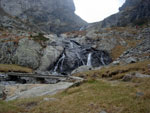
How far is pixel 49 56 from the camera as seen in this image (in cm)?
4047

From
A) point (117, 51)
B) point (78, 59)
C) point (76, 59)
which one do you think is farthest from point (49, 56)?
point (117, 51)

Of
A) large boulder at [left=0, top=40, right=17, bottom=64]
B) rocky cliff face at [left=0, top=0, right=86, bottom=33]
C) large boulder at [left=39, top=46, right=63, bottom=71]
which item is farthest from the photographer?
rocky cliff face at [left=0, top=0, right=86, bottom=33]

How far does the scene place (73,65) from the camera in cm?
3953

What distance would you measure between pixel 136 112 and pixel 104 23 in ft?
355

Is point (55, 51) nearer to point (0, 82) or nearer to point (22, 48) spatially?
point (22, 48)

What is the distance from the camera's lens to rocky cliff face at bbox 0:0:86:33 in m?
121

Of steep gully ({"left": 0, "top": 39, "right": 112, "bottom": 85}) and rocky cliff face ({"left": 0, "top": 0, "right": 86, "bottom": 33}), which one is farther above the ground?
rocky cliff face ({"left": 0, "top": 0, "right": 86, "bottom": 33})

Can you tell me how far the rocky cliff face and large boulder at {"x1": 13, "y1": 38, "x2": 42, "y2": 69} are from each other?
3062 inches

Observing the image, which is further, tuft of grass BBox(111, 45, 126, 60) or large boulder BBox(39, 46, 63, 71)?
tuft of grass BBox(111, 45, 126, 60)

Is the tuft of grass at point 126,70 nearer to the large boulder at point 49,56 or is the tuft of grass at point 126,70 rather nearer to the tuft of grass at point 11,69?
the large boulder at point 49,56

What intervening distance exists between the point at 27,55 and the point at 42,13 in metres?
108

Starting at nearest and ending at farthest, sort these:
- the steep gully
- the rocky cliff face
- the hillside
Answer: the hillside
the steep gully
the rocky cliff face

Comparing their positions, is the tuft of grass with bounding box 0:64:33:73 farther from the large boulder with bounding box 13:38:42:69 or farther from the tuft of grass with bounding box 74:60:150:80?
the tuft of grass with bounding box 74:60:150:80

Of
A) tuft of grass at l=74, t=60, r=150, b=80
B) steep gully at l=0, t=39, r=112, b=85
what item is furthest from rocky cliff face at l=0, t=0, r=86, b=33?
tuft of grass at l=74, t=60, r=150, b=80
